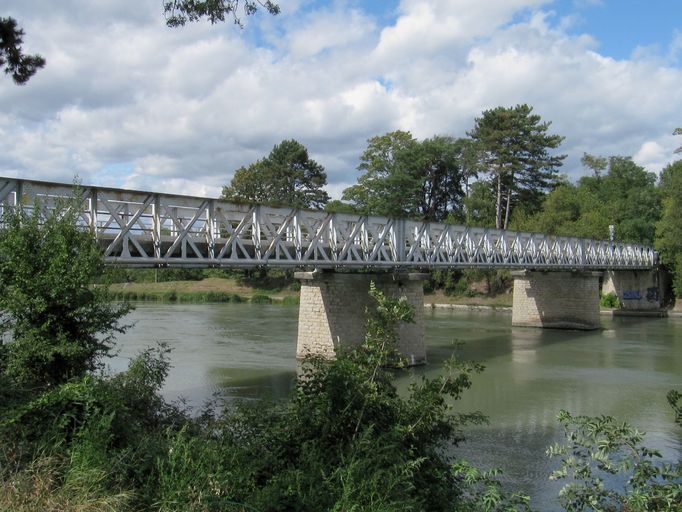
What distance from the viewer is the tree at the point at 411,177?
62.1 m

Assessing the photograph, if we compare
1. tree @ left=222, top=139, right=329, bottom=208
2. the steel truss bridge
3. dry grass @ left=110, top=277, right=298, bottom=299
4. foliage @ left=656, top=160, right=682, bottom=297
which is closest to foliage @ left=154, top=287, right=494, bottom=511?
the steel truss bridge

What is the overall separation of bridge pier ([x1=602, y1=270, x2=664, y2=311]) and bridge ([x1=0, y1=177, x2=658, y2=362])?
339 inches

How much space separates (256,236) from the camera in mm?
18828

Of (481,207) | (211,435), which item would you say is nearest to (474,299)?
(481,207)

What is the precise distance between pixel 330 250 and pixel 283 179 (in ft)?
173

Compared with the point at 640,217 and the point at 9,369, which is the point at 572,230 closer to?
the point at 640,217

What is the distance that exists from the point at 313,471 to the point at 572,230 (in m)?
51.4

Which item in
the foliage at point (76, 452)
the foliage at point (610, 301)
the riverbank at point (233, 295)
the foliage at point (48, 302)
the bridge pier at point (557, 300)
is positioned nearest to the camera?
the foliage at point (76, 452)

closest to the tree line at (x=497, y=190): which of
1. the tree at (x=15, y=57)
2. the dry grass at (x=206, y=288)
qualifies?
the dry grass at (x=206, y=288)

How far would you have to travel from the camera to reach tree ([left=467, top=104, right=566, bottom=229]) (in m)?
57.4

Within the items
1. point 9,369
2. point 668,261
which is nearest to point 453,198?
point 668,261

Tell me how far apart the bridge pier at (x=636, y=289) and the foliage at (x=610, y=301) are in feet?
0.95

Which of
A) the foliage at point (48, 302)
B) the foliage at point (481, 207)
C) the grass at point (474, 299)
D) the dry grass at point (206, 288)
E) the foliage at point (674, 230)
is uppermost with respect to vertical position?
the foliage at point (481, 207)

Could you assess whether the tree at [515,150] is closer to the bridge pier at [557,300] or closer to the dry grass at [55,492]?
the bridge pier at [557,300]
